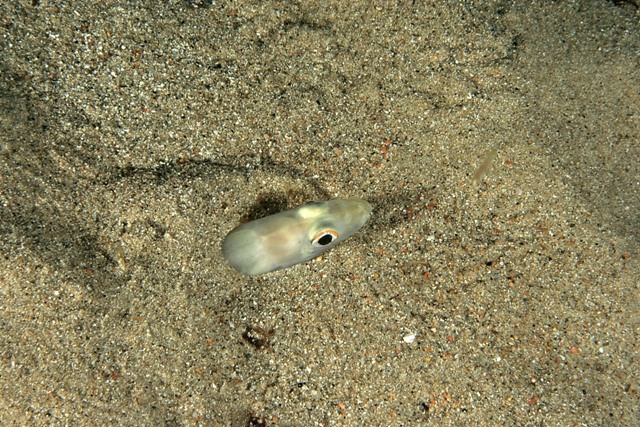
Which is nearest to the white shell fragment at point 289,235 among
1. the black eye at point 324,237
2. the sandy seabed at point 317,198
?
the black eye at point 324,237

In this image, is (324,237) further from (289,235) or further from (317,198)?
(317,198)

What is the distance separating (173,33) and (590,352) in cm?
401

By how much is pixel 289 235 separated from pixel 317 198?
52cm

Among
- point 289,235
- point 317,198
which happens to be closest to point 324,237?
point 289,235

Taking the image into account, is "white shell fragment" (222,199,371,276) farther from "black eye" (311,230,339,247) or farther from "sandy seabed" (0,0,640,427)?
"sandy seabed" (0,0,640,427)

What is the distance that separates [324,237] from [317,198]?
453 mm

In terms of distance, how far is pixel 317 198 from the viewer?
127 inches

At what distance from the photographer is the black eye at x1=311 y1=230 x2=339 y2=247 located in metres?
2.87

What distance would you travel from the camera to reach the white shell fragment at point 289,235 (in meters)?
2.81

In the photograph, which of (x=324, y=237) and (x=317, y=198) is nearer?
(x=324, y=237)

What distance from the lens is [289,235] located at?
283 centimetres

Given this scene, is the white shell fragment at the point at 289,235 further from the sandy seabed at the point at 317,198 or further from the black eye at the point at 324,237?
the sandy seabed at the point at 317,198

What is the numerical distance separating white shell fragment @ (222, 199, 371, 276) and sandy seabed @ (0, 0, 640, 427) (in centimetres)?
24

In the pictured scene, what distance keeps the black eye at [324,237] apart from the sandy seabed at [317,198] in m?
0.26
